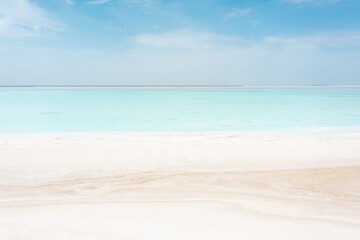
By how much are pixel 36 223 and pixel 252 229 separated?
Answer: 1748 millimetres

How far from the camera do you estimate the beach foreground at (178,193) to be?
2.30 metres

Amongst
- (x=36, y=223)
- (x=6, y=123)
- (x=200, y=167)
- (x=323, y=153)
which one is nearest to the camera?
(x=36, y=223)

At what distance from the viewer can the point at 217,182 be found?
3.47 metres

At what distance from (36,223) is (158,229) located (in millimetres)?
1003

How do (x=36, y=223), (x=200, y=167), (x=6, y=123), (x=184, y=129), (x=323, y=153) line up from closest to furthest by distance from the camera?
(x=36, y=223) → (x=200, y=167) → (x=323, y=153) → (x=184, y=129) → (x=6, y=123)

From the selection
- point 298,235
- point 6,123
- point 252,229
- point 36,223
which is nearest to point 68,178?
point 36,223

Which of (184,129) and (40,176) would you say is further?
(184,129)

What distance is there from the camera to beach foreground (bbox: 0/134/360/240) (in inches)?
90.7

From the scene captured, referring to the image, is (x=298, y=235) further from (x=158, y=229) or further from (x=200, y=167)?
(x=200, y=167)

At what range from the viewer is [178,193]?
3.11 m

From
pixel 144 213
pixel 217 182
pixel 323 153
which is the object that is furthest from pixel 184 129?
pixel 144 213

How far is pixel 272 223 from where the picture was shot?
2.41 metres

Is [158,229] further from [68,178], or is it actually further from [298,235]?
[68,178]

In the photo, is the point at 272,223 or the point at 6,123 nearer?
the point at 272,223
